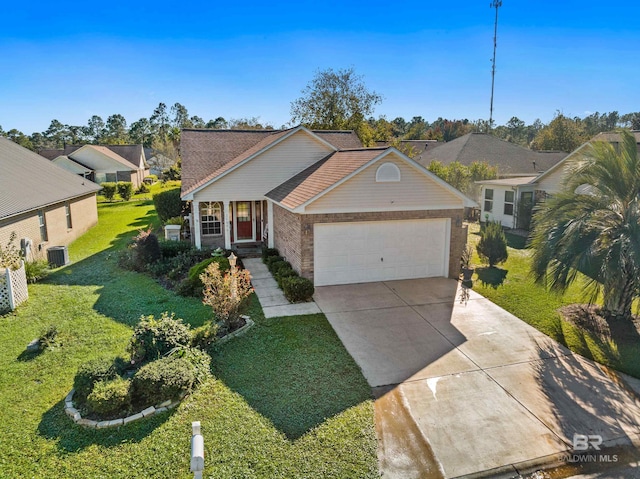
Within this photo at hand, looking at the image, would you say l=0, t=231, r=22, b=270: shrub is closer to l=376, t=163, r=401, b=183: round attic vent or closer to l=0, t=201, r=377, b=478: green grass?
l=0, t=201, r=377, b=478: green grass

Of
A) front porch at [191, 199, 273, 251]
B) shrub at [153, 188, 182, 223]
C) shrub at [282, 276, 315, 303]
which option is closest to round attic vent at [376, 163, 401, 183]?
shrub at [282, 276, 315, 303]

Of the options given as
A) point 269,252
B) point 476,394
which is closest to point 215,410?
point 476,394

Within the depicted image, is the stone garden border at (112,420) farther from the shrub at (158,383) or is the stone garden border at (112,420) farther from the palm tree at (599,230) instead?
the palm tree at (599,230)

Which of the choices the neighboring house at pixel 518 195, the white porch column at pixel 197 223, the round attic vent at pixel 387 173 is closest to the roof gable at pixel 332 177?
the round attic vent at pixel 387 173

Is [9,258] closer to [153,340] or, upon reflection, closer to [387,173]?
[153,340]

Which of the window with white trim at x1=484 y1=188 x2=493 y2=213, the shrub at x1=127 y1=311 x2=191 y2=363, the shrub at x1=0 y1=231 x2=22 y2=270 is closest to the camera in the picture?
the shrub at x1=127 y1=311 x2=191 y2=363

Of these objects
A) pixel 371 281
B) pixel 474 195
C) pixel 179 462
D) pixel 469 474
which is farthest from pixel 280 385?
pixel 474 195
